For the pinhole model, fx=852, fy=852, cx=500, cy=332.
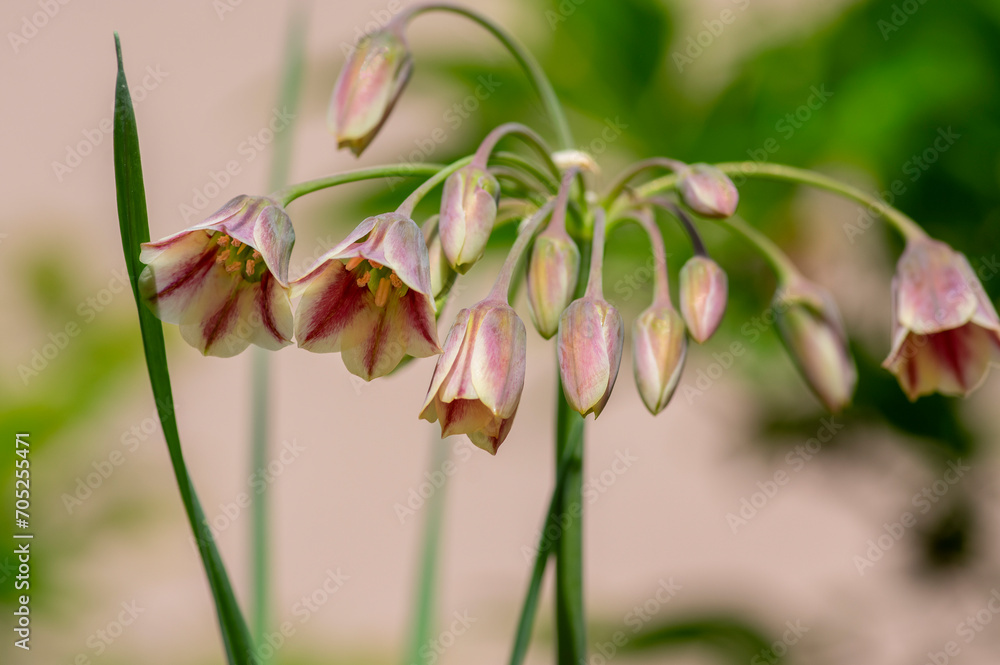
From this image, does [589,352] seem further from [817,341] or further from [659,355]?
[817,341]

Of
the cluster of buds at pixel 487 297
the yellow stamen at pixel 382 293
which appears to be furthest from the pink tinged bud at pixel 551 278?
the yellow stamen at pixel 382 293

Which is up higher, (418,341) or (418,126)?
(418,126)

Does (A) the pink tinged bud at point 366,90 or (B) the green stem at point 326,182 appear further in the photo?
(A) the pink tinged bud at point 366,90

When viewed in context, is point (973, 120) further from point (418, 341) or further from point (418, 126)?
point (418, 341)

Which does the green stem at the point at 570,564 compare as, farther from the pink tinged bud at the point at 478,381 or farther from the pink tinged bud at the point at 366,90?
the pink tinged bud at the point at 366,90

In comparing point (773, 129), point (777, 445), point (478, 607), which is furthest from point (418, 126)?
point (478, 607)

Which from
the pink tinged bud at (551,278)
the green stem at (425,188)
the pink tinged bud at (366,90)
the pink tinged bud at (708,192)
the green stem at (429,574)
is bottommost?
the green stem at (429,574)

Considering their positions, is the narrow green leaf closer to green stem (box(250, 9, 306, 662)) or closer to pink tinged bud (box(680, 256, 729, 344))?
green stem (box(250, 9, 306, 662))
